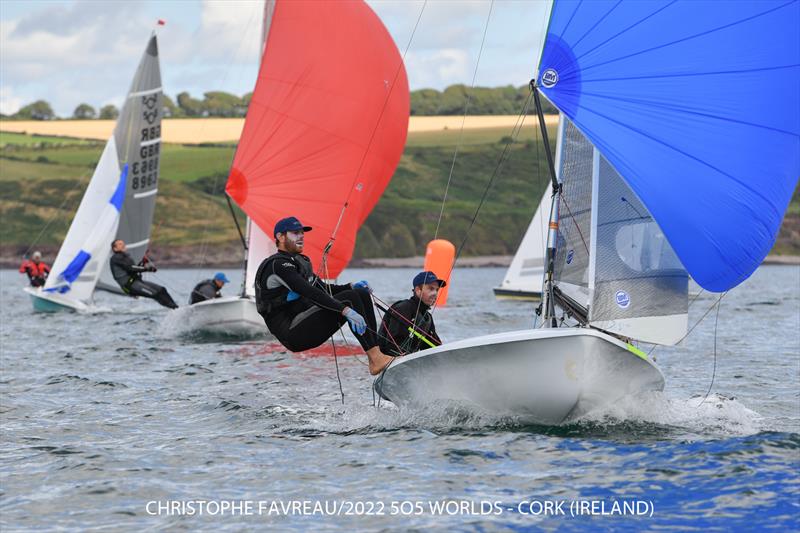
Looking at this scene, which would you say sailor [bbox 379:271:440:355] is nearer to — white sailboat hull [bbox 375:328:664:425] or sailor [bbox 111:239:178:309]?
white sailboat hull [bbox 375:328:664:425]

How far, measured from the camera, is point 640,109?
9.66 m

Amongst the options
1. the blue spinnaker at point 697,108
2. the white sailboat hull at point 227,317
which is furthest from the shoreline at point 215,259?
the blue spinnaker at point 697,108

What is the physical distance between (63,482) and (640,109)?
5.77 metres

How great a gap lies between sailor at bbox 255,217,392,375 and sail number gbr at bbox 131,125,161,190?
69.8ft

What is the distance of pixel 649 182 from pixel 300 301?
357cm

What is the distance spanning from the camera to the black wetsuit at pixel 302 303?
10227mm

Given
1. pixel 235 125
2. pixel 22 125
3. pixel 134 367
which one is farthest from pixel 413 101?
pixel 134 367

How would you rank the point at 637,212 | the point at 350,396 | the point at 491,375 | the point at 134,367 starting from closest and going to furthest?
the point at 491,375
the point at 637,212
the point at 350,396
the point at 134,367

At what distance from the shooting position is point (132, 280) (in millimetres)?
24984

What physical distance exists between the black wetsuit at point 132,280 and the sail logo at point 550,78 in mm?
16136

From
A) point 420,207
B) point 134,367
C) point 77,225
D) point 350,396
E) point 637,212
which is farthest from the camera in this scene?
point 420,207

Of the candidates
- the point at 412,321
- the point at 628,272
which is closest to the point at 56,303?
the point at 412,321

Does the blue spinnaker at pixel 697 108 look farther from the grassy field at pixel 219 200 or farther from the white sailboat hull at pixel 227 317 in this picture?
the grassy field at pixel 219 200

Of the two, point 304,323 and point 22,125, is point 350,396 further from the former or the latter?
point 22,125
